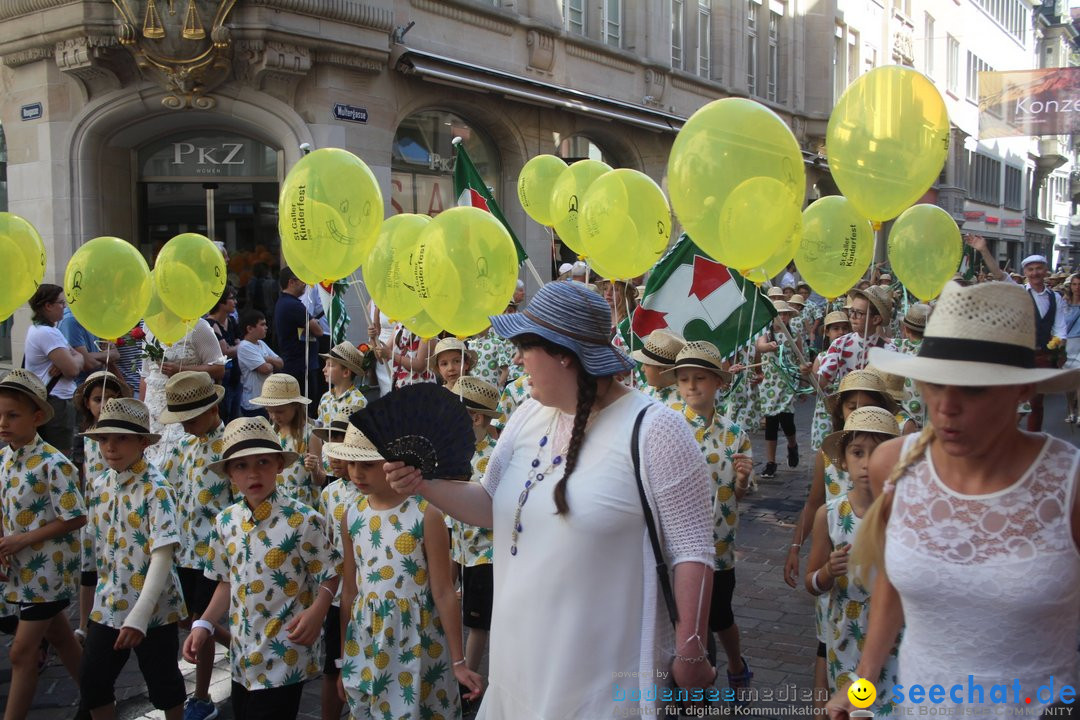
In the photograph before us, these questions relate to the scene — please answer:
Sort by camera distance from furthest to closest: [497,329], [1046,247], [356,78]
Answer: [1046,247] < [356,78] < [497,329]

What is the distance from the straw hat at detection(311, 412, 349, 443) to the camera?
5055 mm

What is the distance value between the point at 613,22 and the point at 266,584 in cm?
1863

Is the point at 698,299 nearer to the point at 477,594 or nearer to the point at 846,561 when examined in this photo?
the point at 477,594

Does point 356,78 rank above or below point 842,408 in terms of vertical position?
above

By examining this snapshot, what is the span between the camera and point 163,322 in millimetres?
7219

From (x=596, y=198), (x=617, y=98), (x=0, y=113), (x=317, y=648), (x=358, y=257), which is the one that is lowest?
(x=317, y=648)

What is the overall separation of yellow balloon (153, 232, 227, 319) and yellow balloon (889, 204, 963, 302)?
5350 mm

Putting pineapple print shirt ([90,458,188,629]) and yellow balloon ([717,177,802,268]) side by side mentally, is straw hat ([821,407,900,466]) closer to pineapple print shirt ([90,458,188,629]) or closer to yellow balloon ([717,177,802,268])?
yellow balloon ([717,177,802,268])

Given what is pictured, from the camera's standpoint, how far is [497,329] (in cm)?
296

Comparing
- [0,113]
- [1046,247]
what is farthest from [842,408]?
[1046,247]

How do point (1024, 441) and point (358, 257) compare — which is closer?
point (1024, 441)

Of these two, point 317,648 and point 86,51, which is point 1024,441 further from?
point 86,51

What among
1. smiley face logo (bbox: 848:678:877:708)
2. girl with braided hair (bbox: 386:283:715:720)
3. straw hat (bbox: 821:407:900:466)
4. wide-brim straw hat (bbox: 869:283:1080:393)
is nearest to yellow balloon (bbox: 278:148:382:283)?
straw hat (bbox: 821:407:900:466)

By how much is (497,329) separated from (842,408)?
2724mm
